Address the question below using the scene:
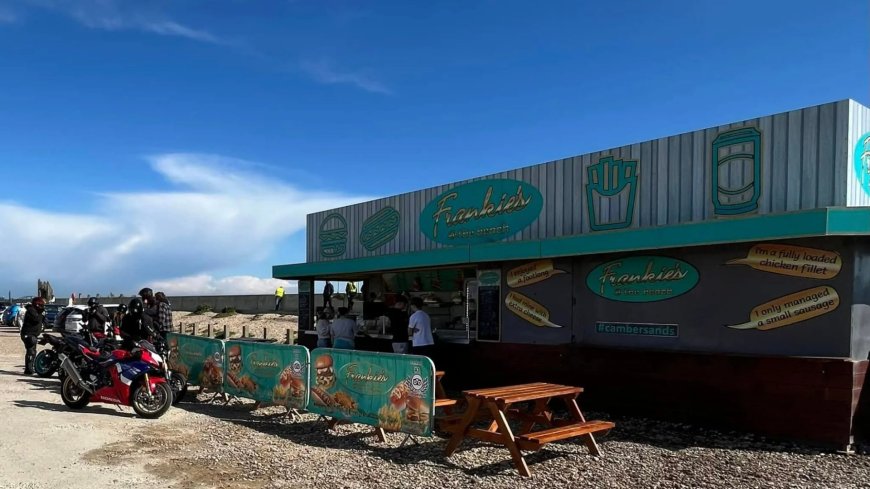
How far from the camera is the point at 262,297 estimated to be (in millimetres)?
39938

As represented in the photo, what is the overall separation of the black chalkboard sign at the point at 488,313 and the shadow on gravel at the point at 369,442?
3.59 m

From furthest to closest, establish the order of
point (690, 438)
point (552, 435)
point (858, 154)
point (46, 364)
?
point (46, 364) < point (690, 438) < point (858, 154) < point (552, 435)

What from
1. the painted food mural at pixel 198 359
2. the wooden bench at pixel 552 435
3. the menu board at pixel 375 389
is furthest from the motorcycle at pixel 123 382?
the wooden bench at pixel 552 435

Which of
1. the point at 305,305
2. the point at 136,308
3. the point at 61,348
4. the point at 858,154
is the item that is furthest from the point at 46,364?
the point at 858,154

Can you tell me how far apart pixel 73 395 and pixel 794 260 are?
9.73m

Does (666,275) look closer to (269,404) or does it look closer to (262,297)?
(269,404)

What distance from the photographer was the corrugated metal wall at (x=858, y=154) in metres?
7.34

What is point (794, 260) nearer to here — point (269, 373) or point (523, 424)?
point (523, 424)

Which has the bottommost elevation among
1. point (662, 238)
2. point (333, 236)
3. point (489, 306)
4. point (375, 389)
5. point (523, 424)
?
point (523, 424)

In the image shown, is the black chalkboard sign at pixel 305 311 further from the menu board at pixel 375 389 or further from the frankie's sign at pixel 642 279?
the frankie's sign at pixel 642 279

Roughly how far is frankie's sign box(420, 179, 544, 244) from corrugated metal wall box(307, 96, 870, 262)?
193 mm

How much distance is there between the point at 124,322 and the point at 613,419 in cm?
842

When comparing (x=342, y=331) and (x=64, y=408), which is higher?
(x=342, y=331)

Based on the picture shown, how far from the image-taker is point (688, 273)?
8789 mm
